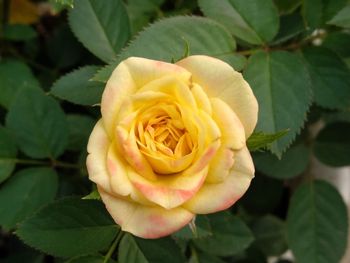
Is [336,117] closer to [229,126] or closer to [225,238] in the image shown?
[225,238]

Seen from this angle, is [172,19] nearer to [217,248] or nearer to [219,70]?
[219,70]

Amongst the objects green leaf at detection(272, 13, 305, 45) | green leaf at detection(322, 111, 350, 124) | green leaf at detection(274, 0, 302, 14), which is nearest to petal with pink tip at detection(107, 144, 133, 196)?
green leaf at detection(272, 13, 305, 45)

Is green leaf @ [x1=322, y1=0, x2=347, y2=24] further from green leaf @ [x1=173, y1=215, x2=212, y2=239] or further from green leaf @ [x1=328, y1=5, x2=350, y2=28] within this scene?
green leaf @ [x1=173, y1=215, x2=212, y2=239]

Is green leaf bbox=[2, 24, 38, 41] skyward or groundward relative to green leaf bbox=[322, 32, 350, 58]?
groundward

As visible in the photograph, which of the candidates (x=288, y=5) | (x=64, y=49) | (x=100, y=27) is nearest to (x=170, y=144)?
(x=100, y=27)

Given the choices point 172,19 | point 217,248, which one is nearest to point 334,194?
point 217,248
